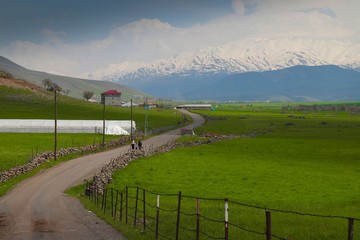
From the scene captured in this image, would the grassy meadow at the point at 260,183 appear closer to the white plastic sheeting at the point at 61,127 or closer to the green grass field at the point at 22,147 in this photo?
the green grass field at the point at 22,147

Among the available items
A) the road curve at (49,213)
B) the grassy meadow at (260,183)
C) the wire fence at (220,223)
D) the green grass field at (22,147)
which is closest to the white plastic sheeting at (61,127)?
the green grass field at (22,147)

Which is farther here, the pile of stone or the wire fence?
the pile of stone

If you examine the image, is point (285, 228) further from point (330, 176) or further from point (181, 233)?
point (330, 176)

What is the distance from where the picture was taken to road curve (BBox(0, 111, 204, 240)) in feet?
105

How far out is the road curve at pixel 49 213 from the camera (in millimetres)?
32125

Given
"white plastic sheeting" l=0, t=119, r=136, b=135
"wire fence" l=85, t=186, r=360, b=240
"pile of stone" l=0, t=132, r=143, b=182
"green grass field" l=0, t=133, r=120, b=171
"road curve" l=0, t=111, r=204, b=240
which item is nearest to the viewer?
"wire fence" l=85, t=186, r=360, b=240

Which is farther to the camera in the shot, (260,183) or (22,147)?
(22,147)

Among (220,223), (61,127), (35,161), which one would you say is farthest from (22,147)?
(220,223)

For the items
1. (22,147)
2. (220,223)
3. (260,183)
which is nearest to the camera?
(220,223)

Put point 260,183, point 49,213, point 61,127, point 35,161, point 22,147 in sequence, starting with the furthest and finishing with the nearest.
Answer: point 61,127 → point 22,147 → point 35,161 → point 260,183 → point 49,213

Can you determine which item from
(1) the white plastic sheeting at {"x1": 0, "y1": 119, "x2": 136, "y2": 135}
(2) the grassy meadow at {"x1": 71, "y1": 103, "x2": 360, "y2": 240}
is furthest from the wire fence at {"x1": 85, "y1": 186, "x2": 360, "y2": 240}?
(1) the white plastic sheeting at {"x1": 0, "y1": 119, "x2": 136, "y2": 135}

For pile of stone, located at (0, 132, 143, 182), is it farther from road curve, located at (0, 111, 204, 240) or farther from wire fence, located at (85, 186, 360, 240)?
wire fence, located at (85, 186, 360, 240)

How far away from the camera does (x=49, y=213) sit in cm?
4119

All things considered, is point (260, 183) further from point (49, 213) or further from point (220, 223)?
point (49, 213)
